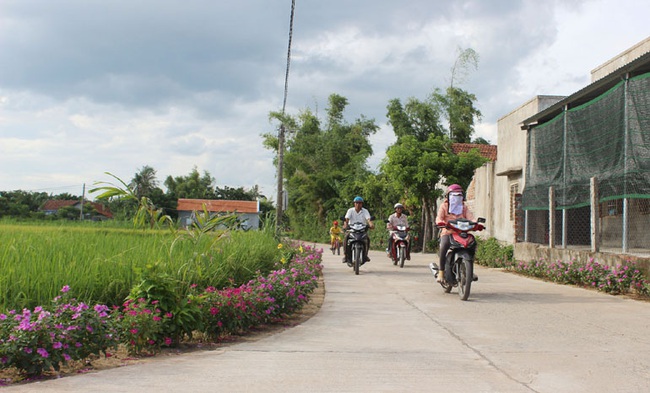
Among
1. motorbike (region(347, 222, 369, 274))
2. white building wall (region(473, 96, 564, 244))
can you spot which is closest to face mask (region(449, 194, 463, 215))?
motorbike (region(347, 222, 369, 274))

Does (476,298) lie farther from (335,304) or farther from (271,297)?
(271,297)

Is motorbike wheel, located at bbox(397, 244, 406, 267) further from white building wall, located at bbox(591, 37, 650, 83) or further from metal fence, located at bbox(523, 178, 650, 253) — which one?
white building wall, located at bbox(591, 37, 650, 83)

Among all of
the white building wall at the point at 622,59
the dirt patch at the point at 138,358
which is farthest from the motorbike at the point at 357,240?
the white building wall at the point at 622,59

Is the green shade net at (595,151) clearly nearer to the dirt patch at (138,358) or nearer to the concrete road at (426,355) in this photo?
the concrete road at (426,355)

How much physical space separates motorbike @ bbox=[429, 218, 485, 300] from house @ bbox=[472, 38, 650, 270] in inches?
106

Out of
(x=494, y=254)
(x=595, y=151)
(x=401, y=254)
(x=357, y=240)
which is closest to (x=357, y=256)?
(x=357, y=240)

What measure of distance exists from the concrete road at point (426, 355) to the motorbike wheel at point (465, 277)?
0.36 meters

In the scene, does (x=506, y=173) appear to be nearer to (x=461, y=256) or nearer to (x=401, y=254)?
(x=401, y=254)

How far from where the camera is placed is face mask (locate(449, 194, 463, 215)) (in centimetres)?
945

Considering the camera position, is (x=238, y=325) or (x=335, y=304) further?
(x=335, y=304)

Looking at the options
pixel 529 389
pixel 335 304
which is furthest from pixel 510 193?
pixel 529 389

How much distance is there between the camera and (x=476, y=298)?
359 inches

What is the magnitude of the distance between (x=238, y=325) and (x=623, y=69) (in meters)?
7.98

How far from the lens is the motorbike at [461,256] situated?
8.78m
